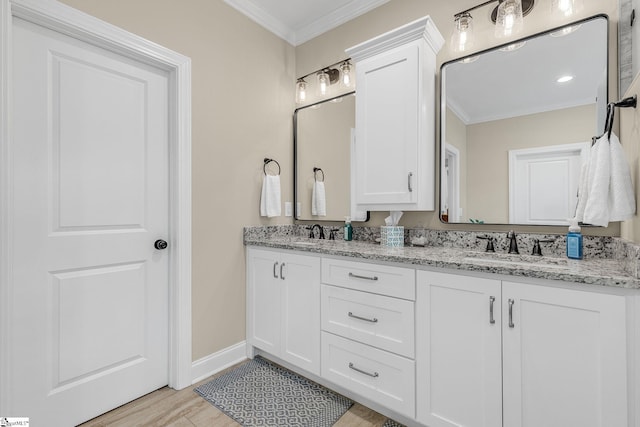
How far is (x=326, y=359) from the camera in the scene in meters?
1.83

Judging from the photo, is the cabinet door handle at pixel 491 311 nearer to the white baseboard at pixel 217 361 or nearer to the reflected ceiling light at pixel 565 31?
the reflected ceiling light at pixel 565 31

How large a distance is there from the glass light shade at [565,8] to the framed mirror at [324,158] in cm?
126

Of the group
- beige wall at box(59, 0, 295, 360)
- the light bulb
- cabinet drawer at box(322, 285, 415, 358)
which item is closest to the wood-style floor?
beige wall at box(59, 0, 295, 360)

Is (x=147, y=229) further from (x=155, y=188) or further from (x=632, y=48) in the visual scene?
(x=632, y=48)

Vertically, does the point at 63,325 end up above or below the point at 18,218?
below

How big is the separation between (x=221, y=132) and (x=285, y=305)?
1297mm

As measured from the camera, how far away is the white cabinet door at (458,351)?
128cm

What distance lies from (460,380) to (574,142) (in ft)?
4.34

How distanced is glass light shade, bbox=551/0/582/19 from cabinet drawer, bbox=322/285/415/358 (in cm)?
172

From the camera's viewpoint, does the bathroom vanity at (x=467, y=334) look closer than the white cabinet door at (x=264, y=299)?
Yes

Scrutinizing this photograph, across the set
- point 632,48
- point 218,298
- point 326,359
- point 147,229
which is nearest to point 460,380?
point 326,359

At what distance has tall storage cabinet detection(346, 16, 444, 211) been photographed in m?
1.84

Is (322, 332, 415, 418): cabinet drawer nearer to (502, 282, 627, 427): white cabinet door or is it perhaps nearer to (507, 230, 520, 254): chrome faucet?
(502, 282, 627, 427): white cabinet door

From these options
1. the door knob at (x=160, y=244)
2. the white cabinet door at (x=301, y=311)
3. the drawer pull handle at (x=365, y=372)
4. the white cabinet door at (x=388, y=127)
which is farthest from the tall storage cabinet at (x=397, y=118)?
the door knob at (x=160, y=244)
